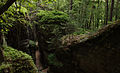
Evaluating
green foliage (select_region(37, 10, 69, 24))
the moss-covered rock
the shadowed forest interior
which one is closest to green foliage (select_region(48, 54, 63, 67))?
the shadowed forest interior

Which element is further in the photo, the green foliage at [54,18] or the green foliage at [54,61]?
the green foliage at [54,18]

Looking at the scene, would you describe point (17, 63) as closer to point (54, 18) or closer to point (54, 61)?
point (54, 61)

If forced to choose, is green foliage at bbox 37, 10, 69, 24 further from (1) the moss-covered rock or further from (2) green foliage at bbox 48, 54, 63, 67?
(1) the moss-covered rock

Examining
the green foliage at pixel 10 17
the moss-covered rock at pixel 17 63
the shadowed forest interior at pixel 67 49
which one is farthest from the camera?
the moss-covered rock at pixel 17 63

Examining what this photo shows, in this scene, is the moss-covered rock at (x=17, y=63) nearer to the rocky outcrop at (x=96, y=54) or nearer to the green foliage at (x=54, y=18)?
the rocky outcrop at (x=96, y=54)

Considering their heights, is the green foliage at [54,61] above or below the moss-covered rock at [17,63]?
below

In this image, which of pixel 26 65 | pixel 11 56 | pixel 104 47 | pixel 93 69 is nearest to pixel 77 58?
pixel 93 69

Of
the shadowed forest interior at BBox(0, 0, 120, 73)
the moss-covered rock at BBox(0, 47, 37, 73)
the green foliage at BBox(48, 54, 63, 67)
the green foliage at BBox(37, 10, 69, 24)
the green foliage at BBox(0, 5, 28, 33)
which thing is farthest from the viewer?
the green foliage at BBox(37, 10, 69, 24)

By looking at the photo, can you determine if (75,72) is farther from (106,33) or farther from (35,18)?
(35,18)

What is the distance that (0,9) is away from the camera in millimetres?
1640

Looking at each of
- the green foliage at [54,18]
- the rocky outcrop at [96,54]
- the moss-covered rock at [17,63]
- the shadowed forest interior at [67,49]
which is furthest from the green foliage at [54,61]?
the green foliage at [54,18]

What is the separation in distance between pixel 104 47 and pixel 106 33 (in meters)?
0.92

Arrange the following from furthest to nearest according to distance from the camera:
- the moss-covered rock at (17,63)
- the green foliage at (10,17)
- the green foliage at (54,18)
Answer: the green foliage at (54,18) < the moss-covered rock at (17,63) < the green foliage at (10,17)

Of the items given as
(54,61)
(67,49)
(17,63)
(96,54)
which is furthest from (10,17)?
(96,54)
